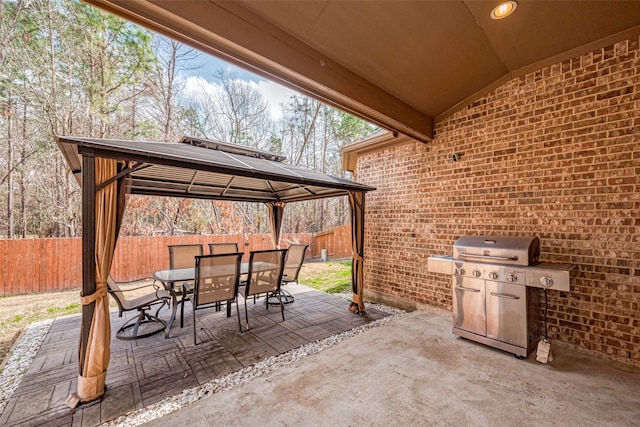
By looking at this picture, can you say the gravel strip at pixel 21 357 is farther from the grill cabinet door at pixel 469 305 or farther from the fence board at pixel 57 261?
the grill cabinet door at pixel 469 305

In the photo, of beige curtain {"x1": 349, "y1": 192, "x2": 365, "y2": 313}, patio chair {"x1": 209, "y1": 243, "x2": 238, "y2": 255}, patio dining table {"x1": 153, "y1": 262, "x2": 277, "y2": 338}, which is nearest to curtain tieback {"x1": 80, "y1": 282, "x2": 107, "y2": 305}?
patio dining table {"x1": 153, "y1": 262, "x2": 277, "y2": 338}

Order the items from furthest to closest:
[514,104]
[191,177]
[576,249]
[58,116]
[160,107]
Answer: [160,107]
[58,116]
[191,177]
[514,104]
[576,249]

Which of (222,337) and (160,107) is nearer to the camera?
(222,337)

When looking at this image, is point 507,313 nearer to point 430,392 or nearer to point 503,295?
point 503,295

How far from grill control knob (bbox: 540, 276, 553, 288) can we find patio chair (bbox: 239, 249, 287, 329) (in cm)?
328

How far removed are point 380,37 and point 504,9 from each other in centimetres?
117

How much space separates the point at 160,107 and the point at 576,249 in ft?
37.5

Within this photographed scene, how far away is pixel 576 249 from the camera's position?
9.46 ft

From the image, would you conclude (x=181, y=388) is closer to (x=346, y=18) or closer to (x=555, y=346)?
(x=346, y=18)

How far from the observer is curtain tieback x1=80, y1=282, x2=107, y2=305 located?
2.26 m

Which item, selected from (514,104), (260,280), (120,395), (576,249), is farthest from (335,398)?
(514,104)

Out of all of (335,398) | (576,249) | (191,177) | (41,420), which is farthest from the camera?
(191,177)

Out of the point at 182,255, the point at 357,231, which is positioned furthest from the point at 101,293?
the point at 357,231

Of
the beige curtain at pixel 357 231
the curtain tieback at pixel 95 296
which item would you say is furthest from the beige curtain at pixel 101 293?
the beige curtain at pixel 357 231
